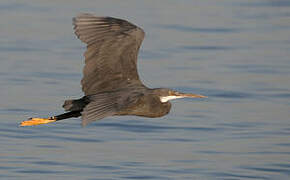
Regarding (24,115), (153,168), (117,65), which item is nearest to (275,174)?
(153,168)

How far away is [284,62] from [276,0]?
422 cm

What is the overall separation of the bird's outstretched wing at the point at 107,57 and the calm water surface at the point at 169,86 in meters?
0.93

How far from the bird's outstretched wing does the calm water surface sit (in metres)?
0.93

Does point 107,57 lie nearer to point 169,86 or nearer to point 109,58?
point 109,58

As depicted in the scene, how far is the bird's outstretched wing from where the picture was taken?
8883 millimetres

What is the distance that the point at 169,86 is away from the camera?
12.1m

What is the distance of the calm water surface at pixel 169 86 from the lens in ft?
31.4

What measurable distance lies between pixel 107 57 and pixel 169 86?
10.9 feet

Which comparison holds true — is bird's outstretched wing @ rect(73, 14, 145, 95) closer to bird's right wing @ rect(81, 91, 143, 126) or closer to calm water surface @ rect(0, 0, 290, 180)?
bird's right wing @ rect(81, 91, 143, 126)

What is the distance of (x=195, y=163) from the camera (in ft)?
31.6

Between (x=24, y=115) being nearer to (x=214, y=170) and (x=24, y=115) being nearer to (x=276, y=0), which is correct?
(x=214, y=170)

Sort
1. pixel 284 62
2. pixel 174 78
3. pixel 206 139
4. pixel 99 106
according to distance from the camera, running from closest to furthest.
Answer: pixel 99 106
pixel 206 139
pixel 174 78
pixel 284 62

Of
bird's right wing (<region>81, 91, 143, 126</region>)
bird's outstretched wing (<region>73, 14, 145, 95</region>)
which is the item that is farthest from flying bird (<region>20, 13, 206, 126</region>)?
bird's right wing (<region>81, 91, 143, 126</region>)

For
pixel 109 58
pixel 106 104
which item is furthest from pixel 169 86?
pixel 106 104
